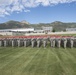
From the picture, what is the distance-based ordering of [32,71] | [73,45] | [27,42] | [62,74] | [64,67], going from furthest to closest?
[27,42], [73,45], [64,67], [32,71], [62,74]

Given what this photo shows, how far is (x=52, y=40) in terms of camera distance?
3438 cm

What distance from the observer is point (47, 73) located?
1426cm

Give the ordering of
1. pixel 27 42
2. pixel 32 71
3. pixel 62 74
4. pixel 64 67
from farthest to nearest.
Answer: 1. pixel 27 42
2. pixel 64 67
3. pixel 32 71
4. pixel 62 74

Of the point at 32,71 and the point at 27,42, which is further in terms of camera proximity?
the point at 27,42

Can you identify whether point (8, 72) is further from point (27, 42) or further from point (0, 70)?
point (27, 42)

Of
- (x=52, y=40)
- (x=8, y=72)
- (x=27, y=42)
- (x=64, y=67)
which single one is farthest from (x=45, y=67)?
(x=27, y=42)

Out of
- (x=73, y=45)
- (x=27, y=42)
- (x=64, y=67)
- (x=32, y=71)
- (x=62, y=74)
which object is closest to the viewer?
(x=62, y=74)

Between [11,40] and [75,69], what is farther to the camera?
[11,40]

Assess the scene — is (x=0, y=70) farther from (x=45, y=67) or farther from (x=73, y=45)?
(x=73, y=45)

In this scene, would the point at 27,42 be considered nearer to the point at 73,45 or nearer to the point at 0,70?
the point at 73,45

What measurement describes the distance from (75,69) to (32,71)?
3.38 meters

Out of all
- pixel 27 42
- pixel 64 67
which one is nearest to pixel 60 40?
pixel 27 42

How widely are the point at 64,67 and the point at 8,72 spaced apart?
4635 millimetres

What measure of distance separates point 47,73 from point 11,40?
951 inches
